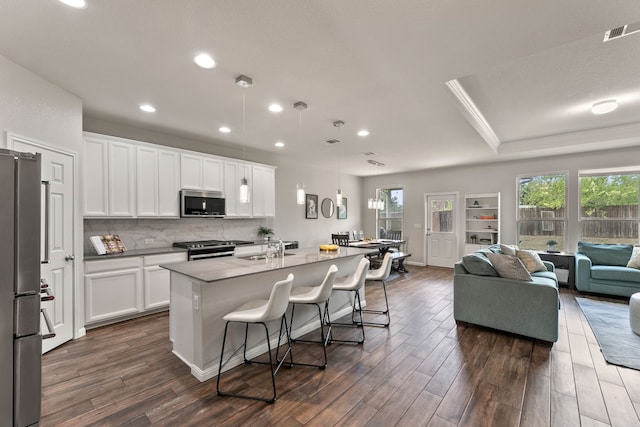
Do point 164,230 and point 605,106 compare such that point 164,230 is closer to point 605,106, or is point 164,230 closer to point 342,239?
point 342,239

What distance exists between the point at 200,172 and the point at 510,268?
444 cm

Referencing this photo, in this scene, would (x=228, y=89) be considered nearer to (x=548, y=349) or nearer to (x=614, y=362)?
(x=548, y=349)

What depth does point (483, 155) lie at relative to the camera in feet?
19.5

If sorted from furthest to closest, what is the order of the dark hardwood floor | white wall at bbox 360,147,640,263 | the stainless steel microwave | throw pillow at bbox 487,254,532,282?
white wall at bbox 360,147,640,263 < the stainless steel microwave < throw pillow at bbox 487,254,532,282 < the dark hardwood floor

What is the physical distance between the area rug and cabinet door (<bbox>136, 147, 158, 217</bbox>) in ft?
17.7

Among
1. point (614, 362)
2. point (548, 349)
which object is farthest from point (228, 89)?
point (614, 362)

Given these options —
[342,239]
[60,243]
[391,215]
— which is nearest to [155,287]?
[60,243]

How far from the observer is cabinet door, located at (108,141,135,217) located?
366cm

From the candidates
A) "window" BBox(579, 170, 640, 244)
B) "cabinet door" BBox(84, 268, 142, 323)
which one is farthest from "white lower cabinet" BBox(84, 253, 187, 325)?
"window" BBox(579, 170, 640, 244)

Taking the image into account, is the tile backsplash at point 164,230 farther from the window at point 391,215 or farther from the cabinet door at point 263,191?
the window at point 391,215

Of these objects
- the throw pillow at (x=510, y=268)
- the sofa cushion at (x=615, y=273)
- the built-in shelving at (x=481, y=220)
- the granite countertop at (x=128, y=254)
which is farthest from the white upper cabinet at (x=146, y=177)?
A: the sofa cushion at (x=615, y=273)

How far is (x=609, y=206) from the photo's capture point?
5453mm

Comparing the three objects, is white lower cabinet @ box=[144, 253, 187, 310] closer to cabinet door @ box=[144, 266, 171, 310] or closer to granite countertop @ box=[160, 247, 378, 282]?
cabinet door @ box=[144, 266, 171, 310]

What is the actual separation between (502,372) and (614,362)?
43.6 inches
